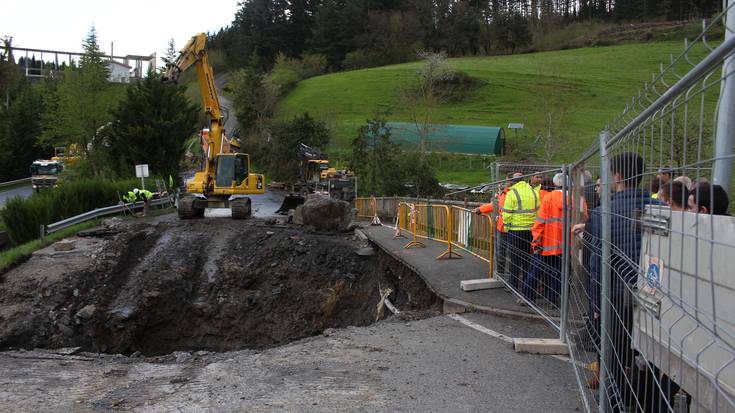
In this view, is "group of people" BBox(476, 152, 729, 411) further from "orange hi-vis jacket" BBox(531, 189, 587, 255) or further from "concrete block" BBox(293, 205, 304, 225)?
"concrete block" BBox(293, 205, 304, 225)

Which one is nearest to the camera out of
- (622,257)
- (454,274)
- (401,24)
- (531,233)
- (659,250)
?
(659,250)

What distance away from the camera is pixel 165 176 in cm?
3984

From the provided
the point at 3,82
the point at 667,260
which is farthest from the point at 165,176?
the point at 3,82

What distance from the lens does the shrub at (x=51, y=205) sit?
22031mm

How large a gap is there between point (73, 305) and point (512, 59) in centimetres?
7516

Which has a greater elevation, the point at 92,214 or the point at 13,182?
the point at 13,182

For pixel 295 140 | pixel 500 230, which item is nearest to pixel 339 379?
pixel 500 230

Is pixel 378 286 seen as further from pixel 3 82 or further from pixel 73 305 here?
pixel 3 82

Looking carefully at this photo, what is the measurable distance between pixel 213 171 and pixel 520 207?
57.5 feet

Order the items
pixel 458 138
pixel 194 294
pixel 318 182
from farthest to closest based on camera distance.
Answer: pixel 458 138 < pixel 318 182 < pixel 194 294

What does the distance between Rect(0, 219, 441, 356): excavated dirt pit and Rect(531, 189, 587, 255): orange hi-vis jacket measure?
8.69 feet

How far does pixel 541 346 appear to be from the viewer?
6.54m

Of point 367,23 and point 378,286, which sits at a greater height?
point 367,23

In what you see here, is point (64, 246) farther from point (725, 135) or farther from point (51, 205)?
point (725, 135)
